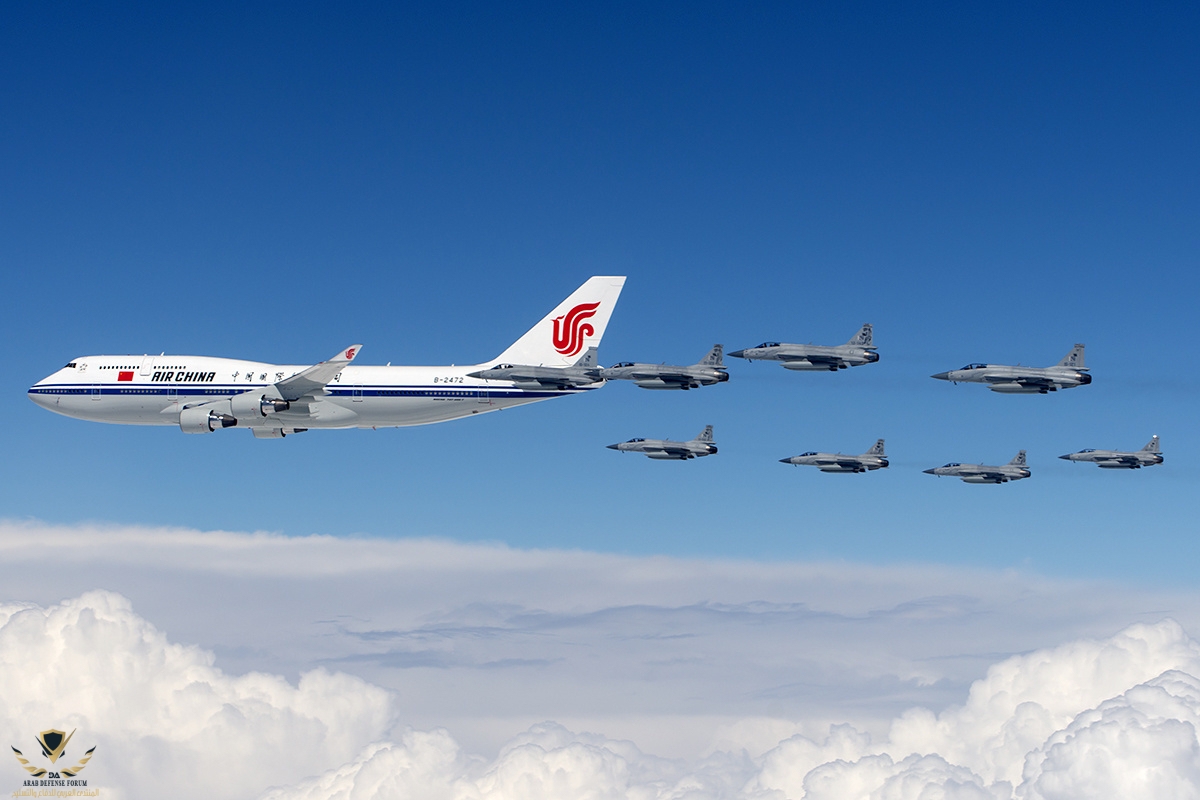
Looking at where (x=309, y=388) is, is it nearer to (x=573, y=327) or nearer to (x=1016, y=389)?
(x=573, y=327)

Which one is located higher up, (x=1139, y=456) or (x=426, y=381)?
(x=426, y=381)

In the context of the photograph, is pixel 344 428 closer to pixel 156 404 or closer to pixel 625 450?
pixel 156 404

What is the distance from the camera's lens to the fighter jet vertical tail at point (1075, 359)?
122 metres

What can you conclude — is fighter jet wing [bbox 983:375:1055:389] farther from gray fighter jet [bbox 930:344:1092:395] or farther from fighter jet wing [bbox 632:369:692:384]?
fighter jet wing [bbox 632:369:692:384]

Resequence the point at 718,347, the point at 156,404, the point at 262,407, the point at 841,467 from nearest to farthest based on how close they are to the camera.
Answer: the point at 718,347 < the point at 262,407 < the point at 156,404 < the point at 841,467

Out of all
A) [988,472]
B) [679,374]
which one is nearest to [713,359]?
[679,374]

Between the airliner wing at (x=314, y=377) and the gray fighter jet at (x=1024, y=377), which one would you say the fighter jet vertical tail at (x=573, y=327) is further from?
the gray fighter jet at (x=1024, y=377)

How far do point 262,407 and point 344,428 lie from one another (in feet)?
31.6

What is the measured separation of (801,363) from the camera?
116 metres

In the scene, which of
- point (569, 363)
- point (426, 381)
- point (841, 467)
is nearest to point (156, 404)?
point (426, 381)

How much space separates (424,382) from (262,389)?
16.6 m

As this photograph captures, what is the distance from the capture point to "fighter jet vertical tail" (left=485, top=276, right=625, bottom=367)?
4985 inches

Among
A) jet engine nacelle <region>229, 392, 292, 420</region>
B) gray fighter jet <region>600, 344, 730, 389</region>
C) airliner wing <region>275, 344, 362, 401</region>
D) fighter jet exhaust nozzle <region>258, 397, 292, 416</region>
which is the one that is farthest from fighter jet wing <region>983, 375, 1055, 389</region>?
jet engine nacelle <region>229, 392, 292, 420</region>

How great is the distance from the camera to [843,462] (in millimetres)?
139875
